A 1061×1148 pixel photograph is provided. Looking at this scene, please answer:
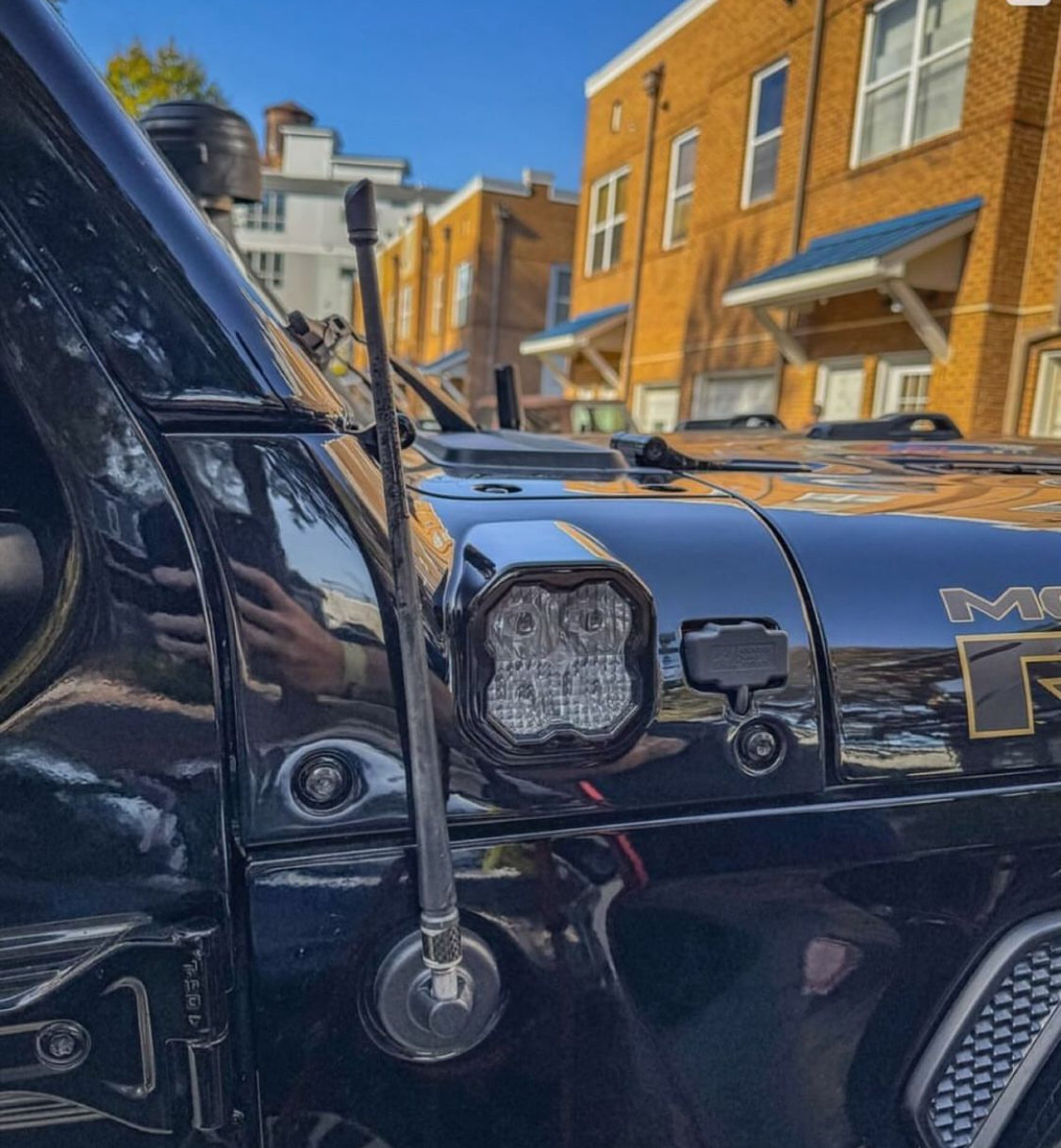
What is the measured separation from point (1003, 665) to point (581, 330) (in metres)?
17.4

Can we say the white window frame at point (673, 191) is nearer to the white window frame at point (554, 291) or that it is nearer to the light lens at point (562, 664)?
the white window frame at point (554, 291)

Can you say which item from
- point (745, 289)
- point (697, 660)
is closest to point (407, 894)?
point (697, 660)

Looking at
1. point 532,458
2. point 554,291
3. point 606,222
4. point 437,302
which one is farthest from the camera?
point 437,302

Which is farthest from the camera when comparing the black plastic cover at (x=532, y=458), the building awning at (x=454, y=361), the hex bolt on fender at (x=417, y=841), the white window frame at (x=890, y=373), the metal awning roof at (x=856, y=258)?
the building awning at (x=454, y=361)

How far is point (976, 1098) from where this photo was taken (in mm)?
1032

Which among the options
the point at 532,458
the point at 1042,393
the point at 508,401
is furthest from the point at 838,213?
the point at 532,458

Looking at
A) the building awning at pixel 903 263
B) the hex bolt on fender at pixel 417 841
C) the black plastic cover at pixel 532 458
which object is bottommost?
the hex bolt on fender at pixel 417 841

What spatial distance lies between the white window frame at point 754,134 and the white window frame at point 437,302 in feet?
60.1

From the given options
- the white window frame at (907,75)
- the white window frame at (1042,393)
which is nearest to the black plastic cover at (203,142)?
the white window frame at (1042,393)

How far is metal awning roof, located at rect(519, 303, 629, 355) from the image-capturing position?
694 inches

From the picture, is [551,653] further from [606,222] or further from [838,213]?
[606,222]

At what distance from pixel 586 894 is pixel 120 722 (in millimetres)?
480

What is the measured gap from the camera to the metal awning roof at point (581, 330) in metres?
17.6

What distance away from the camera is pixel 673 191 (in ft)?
53.2
